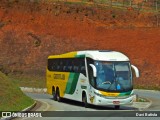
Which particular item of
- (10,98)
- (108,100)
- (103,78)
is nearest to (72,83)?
(103,78)

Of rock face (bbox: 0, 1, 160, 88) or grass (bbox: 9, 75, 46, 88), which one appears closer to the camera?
grass (bbox: 9, 75, 46, 88)

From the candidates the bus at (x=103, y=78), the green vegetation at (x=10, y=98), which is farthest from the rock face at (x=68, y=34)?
the green vegetation at (x=10, y=98)

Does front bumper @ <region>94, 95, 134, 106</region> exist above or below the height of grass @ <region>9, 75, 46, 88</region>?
above

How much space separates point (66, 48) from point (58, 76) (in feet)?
76.6

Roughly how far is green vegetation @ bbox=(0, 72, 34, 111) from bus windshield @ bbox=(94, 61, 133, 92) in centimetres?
426

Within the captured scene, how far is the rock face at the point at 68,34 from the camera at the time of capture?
54.0m

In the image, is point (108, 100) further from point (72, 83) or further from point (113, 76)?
point (72, 83)

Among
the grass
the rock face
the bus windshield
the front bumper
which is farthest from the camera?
the rock face

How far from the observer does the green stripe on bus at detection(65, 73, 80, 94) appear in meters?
28.1

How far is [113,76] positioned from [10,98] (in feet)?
20.0

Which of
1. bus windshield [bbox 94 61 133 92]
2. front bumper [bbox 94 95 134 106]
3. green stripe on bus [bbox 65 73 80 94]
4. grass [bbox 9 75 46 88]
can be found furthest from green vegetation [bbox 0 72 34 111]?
grass [bbox 9 75 46 88]

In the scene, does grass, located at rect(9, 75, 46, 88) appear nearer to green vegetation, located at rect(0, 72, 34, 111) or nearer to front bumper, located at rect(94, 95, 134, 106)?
green vegetation, located at rect(0, 72, 34, 111)

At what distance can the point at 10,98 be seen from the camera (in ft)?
72.7

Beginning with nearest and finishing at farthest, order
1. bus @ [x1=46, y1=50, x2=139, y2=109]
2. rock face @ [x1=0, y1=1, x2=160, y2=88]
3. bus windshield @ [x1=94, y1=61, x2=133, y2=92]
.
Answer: bus @ [x1=46, y1=50, x2=139, y2=109]
bus windshield @ [x1=94, y1=61, x2=133, y2=92]
rock face @ [x1=0, y1=1, x2=160, y2=88]
